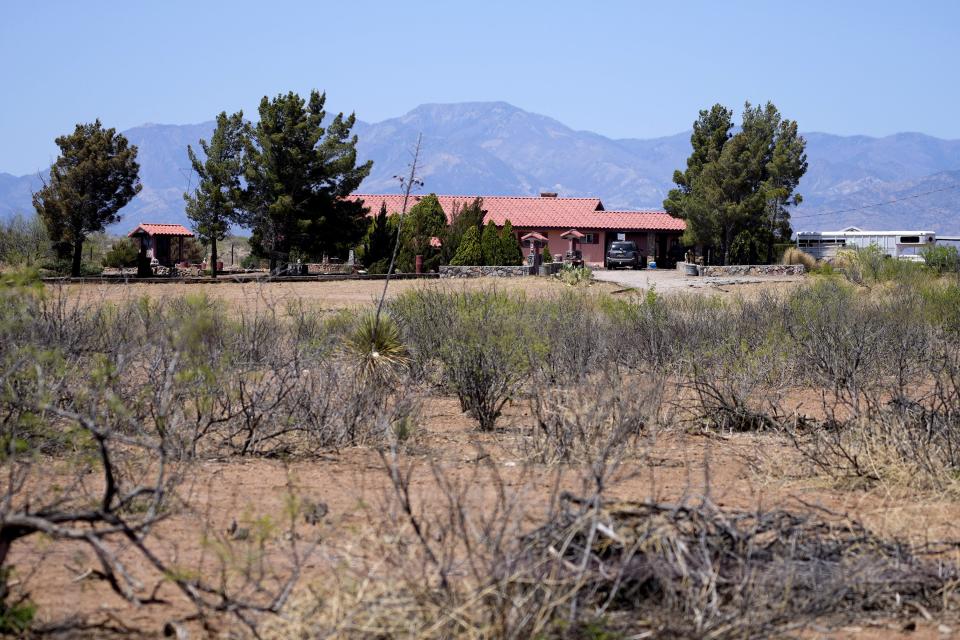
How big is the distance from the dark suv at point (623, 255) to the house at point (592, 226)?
8041 mm

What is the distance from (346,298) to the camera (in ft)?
99.6

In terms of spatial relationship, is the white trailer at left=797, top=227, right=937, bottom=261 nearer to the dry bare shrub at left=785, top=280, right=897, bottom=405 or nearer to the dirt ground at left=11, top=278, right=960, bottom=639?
the dry bare shrub at left=785, top=280, right=897, bottom=405

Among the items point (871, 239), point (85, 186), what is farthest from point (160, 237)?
point (871, 239)

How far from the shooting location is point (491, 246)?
4409 centimetres

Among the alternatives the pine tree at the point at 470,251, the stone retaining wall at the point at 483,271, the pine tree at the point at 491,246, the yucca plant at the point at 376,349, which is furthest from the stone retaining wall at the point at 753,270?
the yucca plant at the point at 376,349

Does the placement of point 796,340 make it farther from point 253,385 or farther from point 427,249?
point 427,249

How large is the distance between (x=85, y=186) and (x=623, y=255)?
2373cm

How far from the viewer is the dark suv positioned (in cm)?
5309

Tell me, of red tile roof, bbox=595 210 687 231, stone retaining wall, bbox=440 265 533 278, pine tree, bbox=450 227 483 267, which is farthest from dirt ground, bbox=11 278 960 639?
red tile roof, bbox=595 210 687 231

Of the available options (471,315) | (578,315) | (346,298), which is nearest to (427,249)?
(346,298)

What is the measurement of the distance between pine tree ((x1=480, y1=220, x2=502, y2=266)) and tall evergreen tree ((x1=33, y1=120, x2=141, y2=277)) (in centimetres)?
1599

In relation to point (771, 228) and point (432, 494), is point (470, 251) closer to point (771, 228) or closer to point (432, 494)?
point (771, 228)

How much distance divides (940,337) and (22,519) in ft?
49.7

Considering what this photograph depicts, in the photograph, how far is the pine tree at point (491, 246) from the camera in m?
43.7
